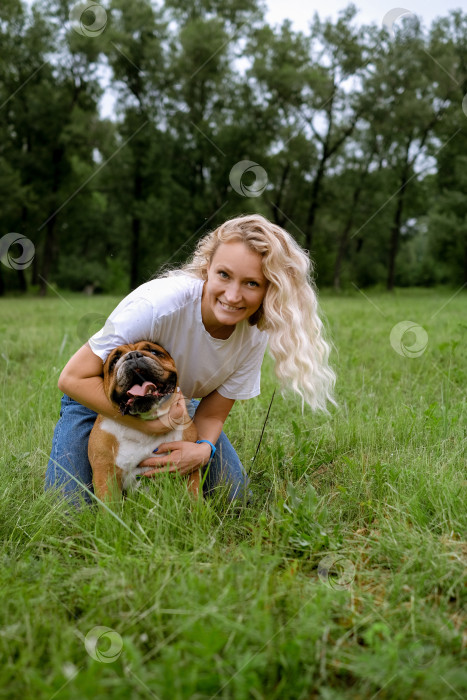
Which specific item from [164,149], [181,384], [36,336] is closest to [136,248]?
[164,149]

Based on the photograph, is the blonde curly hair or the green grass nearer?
the green grass

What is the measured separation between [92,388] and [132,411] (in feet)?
0.85

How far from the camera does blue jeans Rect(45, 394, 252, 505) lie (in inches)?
115

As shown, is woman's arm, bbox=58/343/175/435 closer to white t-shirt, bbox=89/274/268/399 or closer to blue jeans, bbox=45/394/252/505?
white t-shirt, bbox=89/274/268/399

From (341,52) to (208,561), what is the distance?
86.6ft

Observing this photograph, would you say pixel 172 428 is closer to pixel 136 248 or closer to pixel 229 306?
pixel 229 306
